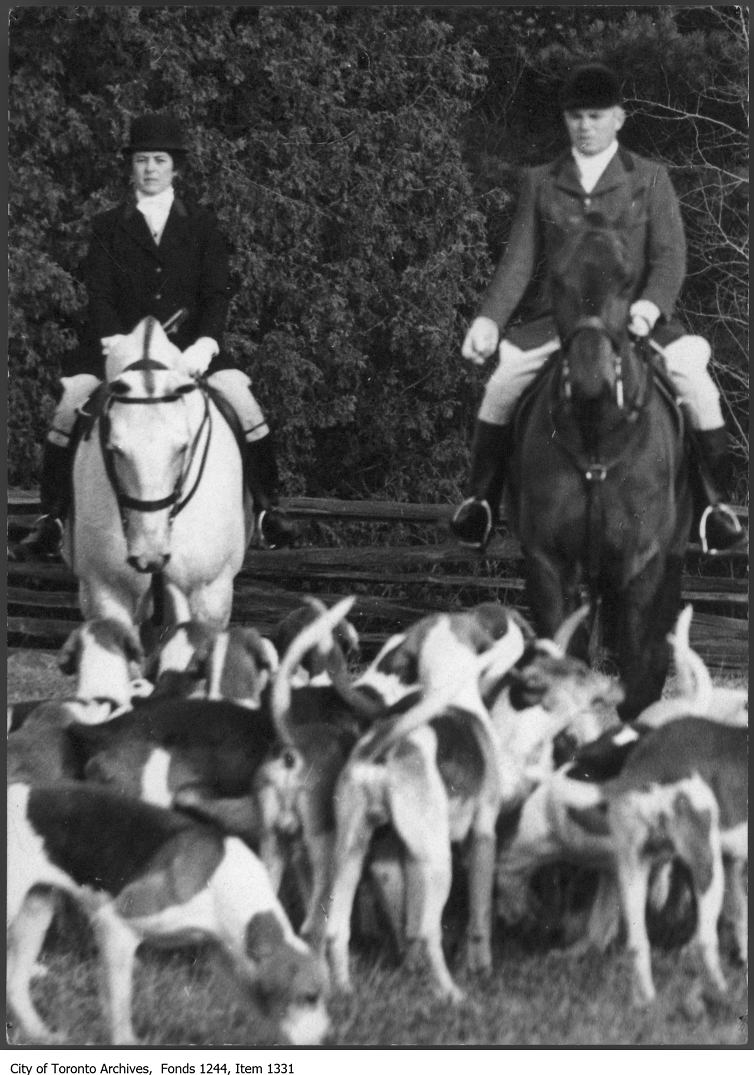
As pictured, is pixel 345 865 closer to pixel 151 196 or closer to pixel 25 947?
pixel 25 947

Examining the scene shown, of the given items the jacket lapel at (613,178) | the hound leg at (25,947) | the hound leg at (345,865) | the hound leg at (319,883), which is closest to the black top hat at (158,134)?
the jacket lapel at (613,178)

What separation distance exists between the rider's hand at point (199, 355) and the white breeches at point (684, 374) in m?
1.03

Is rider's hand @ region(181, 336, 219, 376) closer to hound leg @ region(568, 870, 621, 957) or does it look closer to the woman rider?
the woman rider

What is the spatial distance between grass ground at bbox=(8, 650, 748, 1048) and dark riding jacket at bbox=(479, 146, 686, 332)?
2.21 m

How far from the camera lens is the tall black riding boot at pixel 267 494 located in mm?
6332

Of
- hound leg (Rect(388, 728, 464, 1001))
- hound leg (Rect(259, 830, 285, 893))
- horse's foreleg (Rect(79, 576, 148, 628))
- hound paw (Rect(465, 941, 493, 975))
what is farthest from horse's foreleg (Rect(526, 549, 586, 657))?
horse's foreleg (Rect(79, 576, 148, 628))

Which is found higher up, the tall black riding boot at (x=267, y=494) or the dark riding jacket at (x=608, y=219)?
the dark riding jacket at (x=608, y=219)

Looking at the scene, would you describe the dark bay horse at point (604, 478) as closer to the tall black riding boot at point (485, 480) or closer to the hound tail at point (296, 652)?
the tall black riding boot at point (485, 480)

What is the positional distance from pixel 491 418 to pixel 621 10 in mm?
1482

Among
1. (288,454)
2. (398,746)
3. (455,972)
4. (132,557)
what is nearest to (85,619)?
(132,557)

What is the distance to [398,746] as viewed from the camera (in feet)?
18.5

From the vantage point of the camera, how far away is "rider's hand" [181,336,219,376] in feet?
20.3

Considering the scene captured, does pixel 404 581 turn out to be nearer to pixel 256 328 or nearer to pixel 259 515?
pixel 259 515

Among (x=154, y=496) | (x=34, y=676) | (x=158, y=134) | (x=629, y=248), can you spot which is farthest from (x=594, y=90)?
(x=34, y=676)
